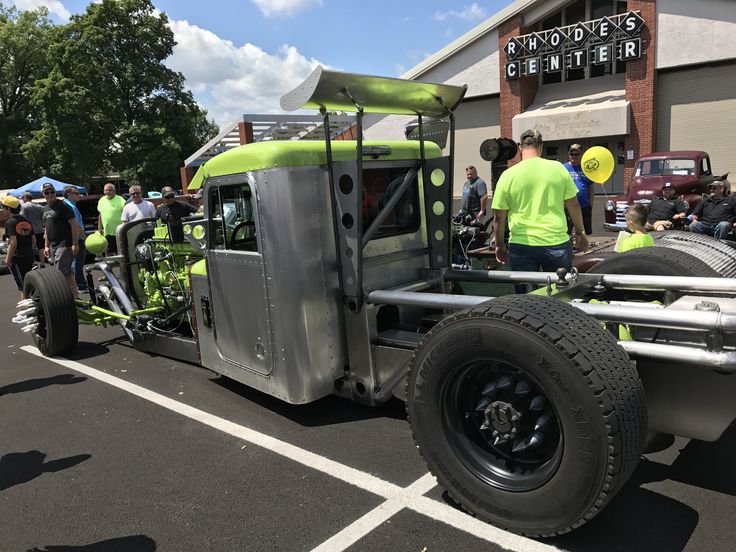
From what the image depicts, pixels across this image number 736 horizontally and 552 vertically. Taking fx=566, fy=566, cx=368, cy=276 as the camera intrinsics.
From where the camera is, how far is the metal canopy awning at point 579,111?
874 inches

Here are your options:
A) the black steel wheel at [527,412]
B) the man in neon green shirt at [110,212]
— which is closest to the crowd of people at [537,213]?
the black steel wheel at [527,412]

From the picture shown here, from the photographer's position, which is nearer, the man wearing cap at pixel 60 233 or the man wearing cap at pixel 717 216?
the man wearing cap at pixel 60 233

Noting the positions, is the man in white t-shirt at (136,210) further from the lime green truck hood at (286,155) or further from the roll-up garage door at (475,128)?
the roll-up garage door at (475,128)

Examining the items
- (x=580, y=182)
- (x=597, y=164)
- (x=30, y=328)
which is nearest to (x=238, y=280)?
(x=30, y=328)

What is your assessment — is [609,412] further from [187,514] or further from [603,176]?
[603,176]

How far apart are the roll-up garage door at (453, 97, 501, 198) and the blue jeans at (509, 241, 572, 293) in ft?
74.3

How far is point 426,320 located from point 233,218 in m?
1.60

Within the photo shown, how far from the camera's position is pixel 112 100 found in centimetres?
3097

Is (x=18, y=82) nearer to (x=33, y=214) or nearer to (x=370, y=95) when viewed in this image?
(x=33, y=214)

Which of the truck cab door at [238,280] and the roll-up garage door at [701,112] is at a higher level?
the roll-up garage door at [701,112]

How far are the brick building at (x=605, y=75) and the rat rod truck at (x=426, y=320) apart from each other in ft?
66.3

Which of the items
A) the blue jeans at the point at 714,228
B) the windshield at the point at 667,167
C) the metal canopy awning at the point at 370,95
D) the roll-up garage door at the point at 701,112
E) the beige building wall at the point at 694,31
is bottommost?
the blue jeans at the point at 714,228

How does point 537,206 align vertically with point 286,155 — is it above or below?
below

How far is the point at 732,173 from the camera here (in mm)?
20797
